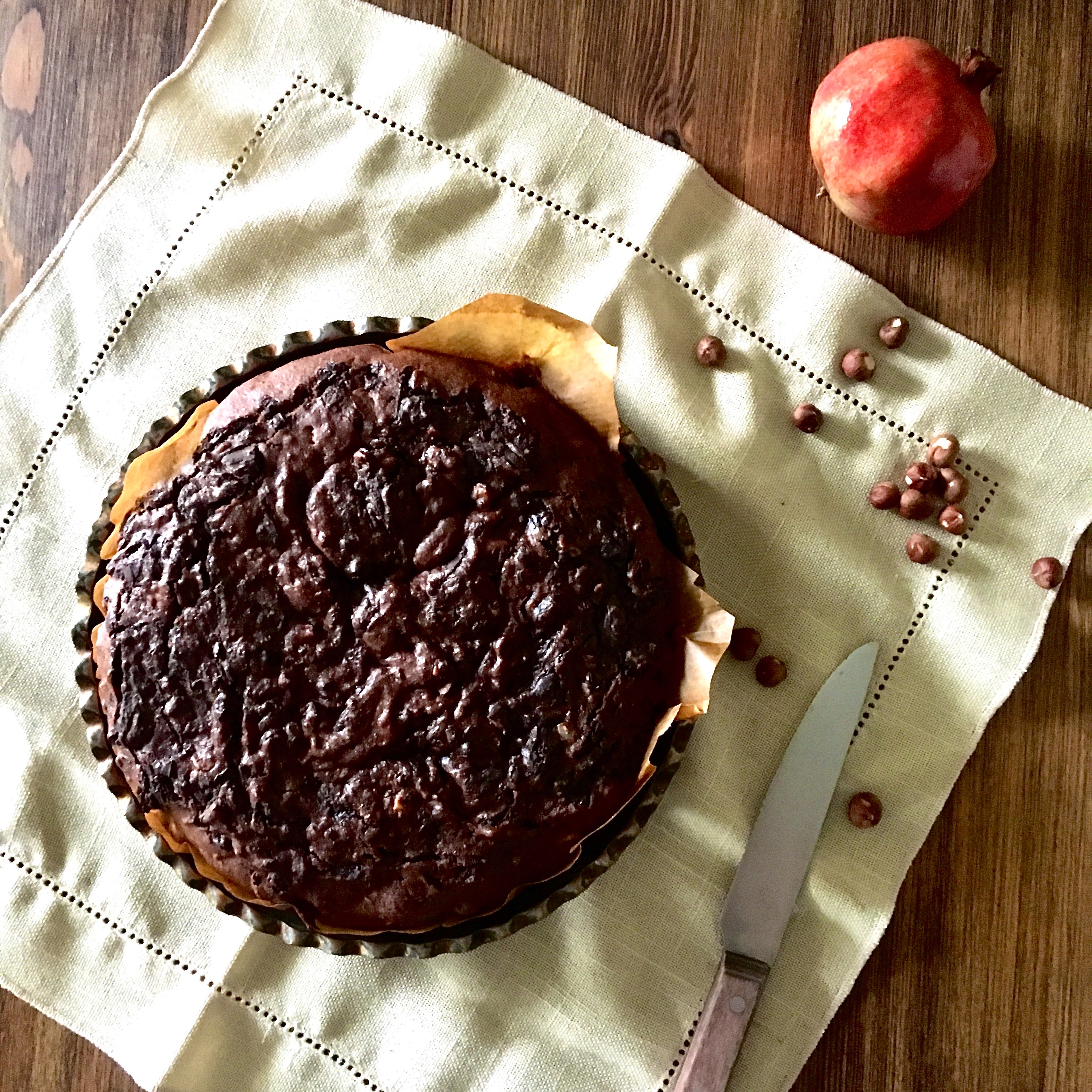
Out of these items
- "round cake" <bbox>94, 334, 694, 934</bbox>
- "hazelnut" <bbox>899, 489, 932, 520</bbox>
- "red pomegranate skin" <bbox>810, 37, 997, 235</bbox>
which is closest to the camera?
"round cake" <bbox>94, 334, 694, 934</bbox>

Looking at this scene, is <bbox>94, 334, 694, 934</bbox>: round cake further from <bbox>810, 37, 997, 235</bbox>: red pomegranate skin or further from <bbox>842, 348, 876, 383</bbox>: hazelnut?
<bbox>810, 37, 997, 235</bbox>: red pomegranate skin

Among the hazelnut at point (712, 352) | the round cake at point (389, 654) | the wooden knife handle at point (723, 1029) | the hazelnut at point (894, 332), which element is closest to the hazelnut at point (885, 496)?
the hazelnut at point (894, 332)

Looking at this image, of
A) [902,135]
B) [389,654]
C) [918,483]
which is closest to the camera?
[389,654]

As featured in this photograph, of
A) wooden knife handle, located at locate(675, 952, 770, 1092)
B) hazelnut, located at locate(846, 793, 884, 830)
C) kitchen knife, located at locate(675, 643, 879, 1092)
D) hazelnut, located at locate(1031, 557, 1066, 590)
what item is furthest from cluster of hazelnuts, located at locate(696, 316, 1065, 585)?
wooden knife handle, located at locate(675, 952, 770, 1092)

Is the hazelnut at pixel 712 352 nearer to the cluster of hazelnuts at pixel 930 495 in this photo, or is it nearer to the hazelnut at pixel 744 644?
the cluster of hazelnuts at pixel 930 495

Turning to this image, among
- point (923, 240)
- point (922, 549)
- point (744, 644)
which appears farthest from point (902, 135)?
point (744, 644)

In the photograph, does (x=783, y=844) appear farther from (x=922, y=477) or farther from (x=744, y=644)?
(x=922, y=477)
